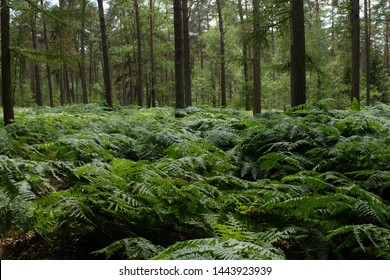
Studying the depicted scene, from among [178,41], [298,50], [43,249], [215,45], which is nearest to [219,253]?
[43,249]

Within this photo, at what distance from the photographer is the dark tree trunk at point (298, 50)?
8.09 m

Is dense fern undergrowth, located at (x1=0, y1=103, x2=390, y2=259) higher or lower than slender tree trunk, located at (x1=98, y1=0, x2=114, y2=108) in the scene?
lower

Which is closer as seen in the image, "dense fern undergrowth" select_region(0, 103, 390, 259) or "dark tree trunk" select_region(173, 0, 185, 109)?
"dense fern undergrowth" select_region(0, 103, 390, 259)

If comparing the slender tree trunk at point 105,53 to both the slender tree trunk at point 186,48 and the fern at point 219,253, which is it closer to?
the slender tree trunk at point 186,48

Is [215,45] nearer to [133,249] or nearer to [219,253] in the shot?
[133,249]

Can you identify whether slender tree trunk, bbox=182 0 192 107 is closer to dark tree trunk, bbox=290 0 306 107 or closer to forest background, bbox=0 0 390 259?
dark tree trunk, bbox=290 0 306 107

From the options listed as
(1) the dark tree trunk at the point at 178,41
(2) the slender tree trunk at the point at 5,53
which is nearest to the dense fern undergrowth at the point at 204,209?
(2) the slender tree trunk at the point at 5,53

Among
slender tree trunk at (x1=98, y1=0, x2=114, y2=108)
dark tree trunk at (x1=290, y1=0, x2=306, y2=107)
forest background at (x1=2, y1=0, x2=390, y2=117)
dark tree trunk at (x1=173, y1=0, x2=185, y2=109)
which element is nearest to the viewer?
dark tree trunk at (x1=290, y1=0, x2=306, y2=107)

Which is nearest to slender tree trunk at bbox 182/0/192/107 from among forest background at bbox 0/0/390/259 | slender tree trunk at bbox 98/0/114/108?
slender tree trunk at bbox 98/0/114/108

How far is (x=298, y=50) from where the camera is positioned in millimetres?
8242

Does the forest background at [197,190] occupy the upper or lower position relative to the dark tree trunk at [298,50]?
lower

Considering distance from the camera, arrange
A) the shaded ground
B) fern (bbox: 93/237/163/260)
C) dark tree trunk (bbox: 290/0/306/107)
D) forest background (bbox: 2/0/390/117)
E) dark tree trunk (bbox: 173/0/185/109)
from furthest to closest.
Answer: dark tree trunk (bbox: 173/0/185/109) < forest background (bbox: 2/0/390/117) < dark tree trunk (bbox: 290/0/306/107) < the shaded ground < fern (bbox: 93/237/163/260)

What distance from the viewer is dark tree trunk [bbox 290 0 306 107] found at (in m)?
8.09

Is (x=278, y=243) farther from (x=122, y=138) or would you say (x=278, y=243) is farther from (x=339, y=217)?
(x=122, y=138)
